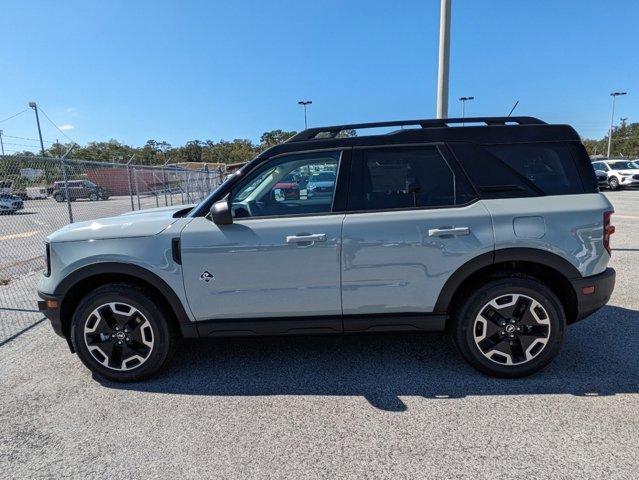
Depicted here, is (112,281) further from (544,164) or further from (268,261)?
(544,164)

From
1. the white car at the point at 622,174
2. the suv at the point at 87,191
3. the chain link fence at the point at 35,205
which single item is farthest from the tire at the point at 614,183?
the suv at the point at 87,191

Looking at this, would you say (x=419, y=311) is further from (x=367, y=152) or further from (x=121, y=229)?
(x=121, y=229)

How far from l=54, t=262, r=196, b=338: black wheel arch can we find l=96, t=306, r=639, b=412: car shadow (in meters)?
0.48

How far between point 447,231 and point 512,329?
91 cm

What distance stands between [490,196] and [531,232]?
0.39 meters

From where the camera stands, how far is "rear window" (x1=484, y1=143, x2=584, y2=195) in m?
3.14

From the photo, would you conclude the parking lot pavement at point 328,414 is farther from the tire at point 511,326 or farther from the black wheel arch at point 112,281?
the black wheel arch at point 112,281

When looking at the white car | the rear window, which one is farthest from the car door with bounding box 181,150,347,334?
the white car

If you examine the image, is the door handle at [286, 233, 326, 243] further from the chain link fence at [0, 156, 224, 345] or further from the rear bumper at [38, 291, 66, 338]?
the chain link fence at [0, 156, 224, 345]

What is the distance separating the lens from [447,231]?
3.03 meters

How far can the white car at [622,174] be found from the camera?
2336cm

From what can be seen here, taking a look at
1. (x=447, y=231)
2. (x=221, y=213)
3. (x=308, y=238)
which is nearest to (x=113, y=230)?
(x=221, y=213)

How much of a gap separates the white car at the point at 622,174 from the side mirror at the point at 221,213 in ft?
89.0

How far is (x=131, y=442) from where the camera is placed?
260 cm
